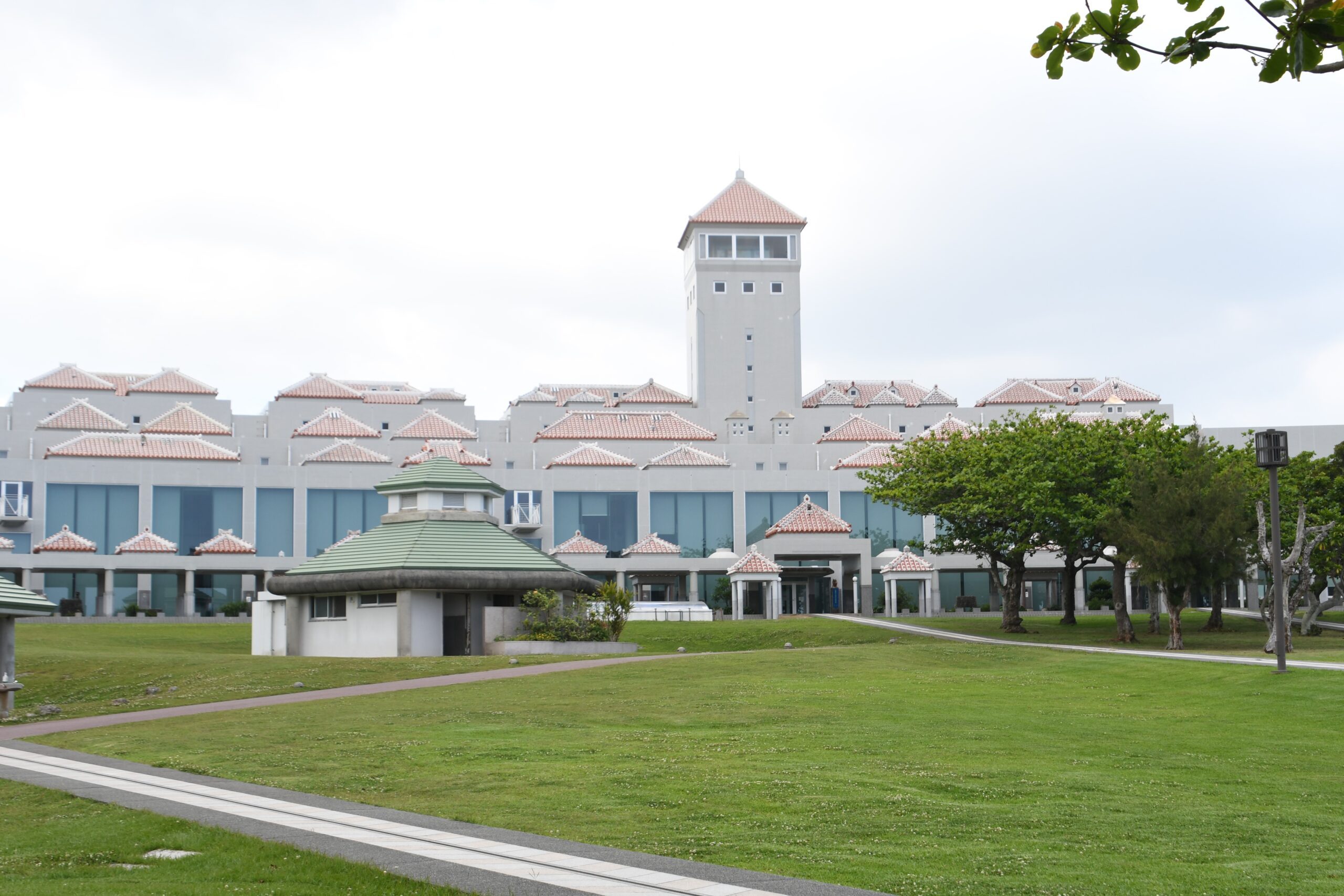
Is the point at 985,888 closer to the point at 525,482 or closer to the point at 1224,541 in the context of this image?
the point at 1224,541

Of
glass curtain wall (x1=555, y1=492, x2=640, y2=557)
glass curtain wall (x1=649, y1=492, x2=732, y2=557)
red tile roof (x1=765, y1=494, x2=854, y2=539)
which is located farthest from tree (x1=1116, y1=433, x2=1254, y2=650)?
glass curtain wall (x1=555, y1=492, x2=640, y2=557)

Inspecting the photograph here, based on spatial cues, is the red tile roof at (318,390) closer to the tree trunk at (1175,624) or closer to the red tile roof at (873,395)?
the red tile roof at (873,395)

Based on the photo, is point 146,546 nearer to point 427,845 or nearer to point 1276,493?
point 1276,493

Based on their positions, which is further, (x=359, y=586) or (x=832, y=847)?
(x=359, y=586)

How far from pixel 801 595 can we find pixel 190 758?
58.9 m

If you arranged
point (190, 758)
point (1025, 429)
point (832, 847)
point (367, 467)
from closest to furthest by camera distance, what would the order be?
point (832, 847) < point (190, 758) < point (1025, 429) < point (367, 467)

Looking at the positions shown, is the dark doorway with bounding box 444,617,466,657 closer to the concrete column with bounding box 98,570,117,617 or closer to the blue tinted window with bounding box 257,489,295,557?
the concrete column with bounding box 98,570,117,617

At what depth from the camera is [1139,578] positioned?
4528 centimetres

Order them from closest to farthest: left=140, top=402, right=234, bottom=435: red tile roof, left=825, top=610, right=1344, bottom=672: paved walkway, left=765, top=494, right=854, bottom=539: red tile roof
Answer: left=825, top=610, right=1344, bottom=672: paved walkway
left=765, top=494, right=854, bottom=539: red tile roof
left=140, top=402, right=234, bottom=435: red tile roof

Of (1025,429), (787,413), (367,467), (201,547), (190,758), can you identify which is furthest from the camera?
(787,413)

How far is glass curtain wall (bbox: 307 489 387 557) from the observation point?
78312mm

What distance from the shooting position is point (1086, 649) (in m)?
44.5

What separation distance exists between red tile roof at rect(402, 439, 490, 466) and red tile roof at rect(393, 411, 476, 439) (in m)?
1.26

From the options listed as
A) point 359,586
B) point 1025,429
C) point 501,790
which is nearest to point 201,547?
point 359,586
